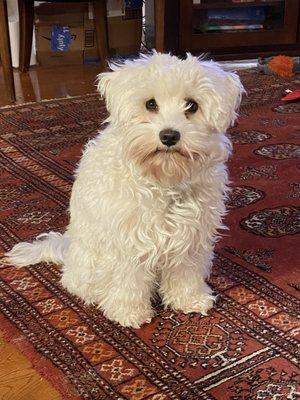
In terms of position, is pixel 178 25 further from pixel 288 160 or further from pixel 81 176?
pixel 81 176

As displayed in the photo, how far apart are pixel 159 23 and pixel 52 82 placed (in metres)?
0.69

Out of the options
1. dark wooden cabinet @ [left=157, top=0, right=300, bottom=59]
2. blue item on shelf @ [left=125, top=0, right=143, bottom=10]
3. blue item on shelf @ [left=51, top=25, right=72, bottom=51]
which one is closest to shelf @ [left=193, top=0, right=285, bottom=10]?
dark wooden cabinet @ [left=157, top=0, right=300, bottom=59]

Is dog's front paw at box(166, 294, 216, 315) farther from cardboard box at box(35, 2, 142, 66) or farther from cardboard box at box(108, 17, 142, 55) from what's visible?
cardboard box at box(108, 17, 142, 55)

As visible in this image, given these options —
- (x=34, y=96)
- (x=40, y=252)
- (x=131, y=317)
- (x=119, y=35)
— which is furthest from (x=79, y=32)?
(x=131, y=317)

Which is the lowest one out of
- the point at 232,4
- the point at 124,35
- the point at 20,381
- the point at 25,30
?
the point at 20,381

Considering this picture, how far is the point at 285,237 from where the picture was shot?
1816 millimetres

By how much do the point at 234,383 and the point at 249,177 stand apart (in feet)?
3.61

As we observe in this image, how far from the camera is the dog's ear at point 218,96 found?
122 centimetres

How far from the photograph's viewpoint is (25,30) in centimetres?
357

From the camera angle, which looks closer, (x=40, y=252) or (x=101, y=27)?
(x=40, y=252)

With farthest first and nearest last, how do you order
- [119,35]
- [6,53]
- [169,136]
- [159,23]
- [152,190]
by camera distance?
1. [119,35]
2. [159,23]
3. [6,53]
4. [152,190]
5. [169,136]

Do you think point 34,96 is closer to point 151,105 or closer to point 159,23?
point 159,23

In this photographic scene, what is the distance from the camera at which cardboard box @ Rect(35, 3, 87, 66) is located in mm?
3863

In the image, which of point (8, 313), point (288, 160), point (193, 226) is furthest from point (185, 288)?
point (288, 160)
